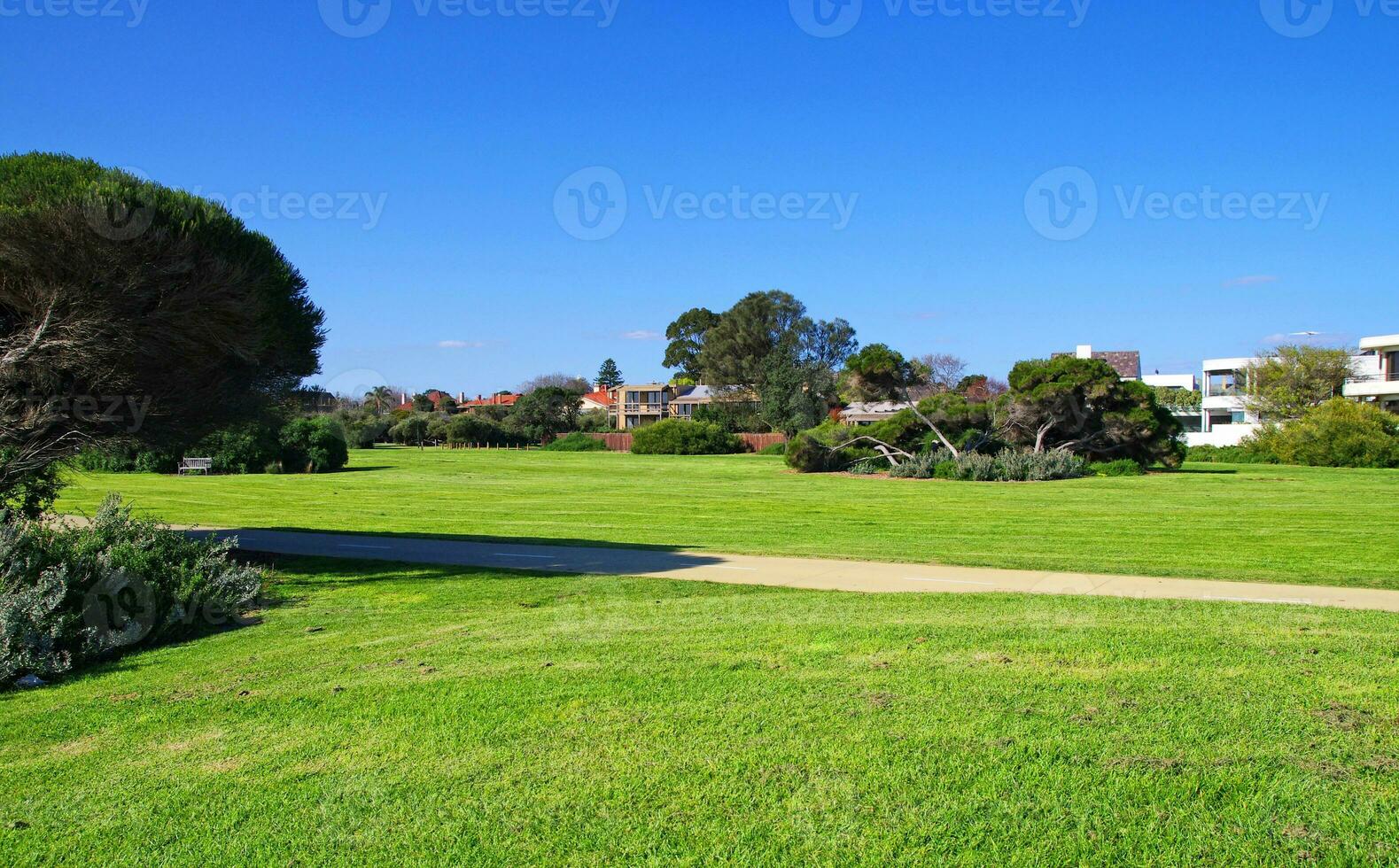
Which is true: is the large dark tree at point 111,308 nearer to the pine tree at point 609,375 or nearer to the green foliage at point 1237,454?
the green foliage at point 1237,454

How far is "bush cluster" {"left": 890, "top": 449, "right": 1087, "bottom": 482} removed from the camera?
34.1m

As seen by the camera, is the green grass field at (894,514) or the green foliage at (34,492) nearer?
the green foliage at (34,492)

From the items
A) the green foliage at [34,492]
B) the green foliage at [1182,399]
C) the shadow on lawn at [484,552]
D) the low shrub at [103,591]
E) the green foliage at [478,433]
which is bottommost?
the shadow on lawn at [484,552]

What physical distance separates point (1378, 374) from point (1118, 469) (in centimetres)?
4213

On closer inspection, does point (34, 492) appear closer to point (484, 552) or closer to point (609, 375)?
point (484, 552)

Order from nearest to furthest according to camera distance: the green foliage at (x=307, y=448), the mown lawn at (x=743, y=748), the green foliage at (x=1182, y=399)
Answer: the mown lawn at (x=743, y=748) < the green foliage at (x=307, y=448) < the green foliage at (x=1182, y=399)

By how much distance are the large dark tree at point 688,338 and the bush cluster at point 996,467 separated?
7788 centimetres

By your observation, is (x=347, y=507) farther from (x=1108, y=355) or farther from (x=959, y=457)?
(x=1108, y=355)

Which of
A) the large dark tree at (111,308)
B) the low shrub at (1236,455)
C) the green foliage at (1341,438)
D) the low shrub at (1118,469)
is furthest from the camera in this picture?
the low shrub at (1236,455)

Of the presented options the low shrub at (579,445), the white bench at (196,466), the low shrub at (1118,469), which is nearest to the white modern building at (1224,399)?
the low shrub at (1118,469)

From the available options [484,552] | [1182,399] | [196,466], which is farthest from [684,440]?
[484,552]

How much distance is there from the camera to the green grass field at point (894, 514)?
14609 mm

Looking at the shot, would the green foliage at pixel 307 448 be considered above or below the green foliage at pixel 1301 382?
below

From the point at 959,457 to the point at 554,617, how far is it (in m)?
28.2
